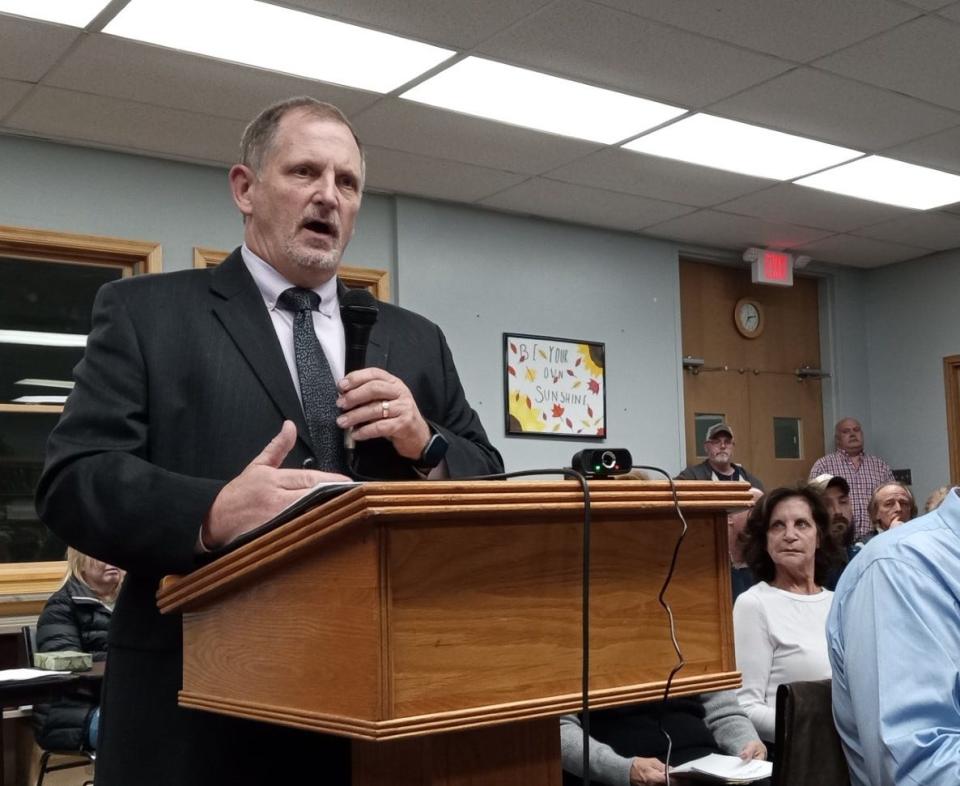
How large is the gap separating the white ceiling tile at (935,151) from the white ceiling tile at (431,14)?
2509 millimetres

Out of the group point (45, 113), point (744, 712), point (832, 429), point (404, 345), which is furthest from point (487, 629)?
point (832, 429)

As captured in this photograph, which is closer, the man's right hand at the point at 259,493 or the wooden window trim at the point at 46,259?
the man's right hand at the point at 259,493

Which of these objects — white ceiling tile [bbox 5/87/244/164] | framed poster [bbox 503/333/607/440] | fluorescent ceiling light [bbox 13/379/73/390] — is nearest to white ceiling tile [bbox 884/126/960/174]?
framed poster [bbox 503/333/607/440]

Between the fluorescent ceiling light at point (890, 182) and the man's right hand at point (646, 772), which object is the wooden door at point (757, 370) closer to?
the fluorescent ceiling light at point (890, 182)

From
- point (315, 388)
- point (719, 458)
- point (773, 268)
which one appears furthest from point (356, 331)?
point (773, 268)

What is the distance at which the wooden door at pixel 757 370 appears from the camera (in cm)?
738

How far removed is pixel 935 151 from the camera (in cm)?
567

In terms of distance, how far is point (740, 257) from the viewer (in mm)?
7523

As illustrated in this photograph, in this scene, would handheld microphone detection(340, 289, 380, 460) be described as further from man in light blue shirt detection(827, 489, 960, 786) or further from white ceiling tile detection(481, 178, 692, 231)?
white ceiling tile detection(481, 178, 692, 231)

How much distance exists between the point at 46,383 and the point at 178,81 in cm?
155

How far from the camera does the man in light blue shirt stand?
1.37 m

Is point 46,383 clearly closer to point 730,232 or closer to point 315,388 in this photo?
point 730,232

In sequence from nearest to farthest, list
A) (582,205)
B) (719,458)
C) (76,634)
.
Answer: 1. (76,634)
2. (582,205)
3. (719,458)

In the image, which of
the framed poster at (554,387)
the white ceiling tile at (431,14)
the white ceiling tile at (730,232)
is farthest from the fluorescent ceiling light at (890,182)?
the white ceiling tile at (431,14)
